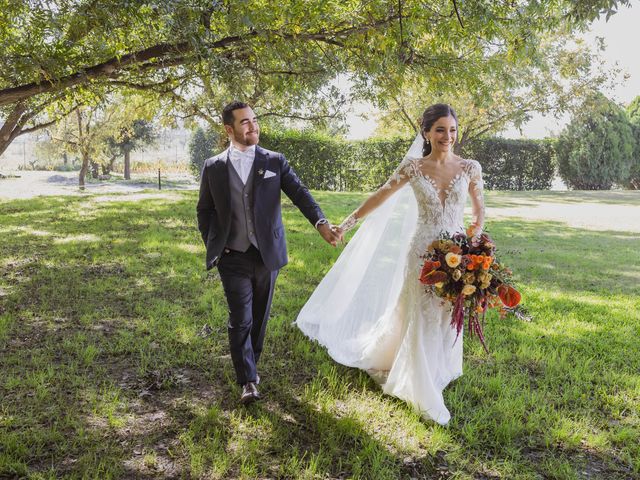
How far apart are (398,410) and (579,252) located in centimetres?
802

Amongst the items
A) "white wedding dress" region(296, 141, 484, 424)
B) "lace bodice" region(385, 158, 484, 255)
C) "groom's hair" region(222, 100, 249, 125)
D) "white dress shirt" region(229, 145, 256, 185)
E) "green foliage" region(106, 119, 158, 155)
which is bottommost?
"white wedding dress" region(296, 141, 484, 424)

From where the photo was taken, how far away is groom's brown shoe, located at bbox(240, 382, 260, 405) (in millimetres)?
4008

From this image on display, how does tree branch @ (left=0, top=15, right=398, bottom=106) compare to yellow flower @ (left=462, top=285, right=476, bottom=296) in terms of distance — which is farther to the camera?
tree branch @ (left=0, top=15, right=398, bottom=106)

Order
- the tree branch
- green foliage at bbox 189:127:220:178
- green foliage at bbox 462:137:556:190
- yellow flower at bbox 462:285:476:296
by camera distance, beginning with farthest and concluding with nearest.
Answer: green foliage at bbox 189:127:220:178 → green foliage at bbox 462:137:556:190 → the tree branch → yellow flower at bbox 462:285:476:296

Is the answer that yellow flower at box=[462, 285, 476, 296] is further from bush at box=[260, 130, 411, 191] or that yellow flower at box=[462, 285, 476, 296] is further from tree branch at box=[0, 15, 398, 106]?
bush at box=[260, 130, 411, 191]

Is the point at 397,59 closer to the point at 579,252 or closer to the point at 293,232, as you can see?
the point at 293,232

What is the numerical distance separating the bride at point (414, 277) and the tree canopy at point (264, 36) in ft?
3.87

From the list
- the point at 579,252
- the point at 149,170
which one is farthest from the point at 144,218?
the point at 149,170

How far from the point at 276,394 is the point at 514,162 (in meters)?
24.2

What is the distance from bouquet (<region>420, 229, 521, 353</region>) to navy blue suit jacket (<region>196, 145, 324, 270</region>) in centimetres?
117

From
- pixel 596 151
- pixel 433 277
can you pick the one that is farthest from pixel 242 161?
pixel 596 151

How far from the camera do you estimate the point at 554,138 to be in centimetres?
2628

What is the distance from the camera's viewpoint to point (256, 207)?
394cm

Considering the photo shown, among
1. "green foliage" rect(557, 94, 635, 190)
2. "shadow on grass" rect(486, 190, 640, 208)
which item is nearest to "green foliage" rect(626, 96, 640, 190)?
"green foliage" rect(557, 94, 635, 190)
